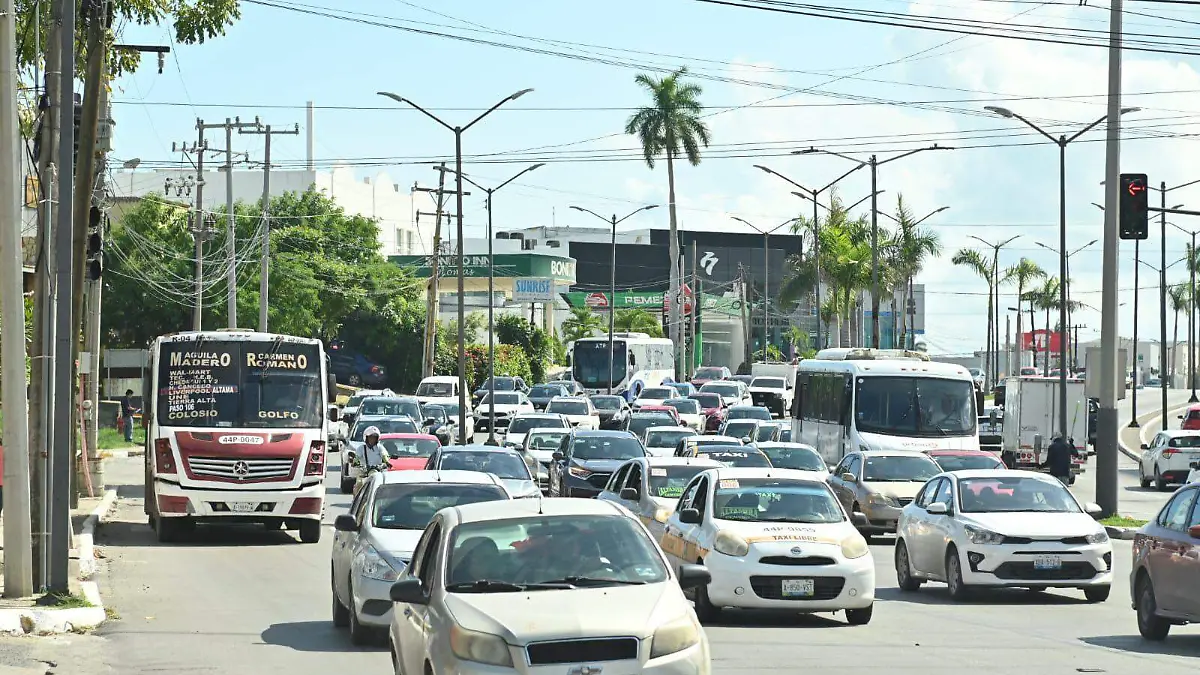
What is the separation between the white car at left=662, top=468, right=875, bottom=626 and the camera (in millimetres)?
16516

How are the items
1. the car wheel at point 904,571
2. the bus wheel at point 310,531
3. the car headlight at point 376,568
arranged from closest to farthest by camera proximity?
the car headlight at point 376,568, the car wheel at point 904,571, the bus wheel at point 310,531

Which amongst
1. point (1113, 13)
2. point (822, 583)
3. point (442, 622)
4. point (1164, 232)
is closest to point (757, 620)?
point (822, 583)

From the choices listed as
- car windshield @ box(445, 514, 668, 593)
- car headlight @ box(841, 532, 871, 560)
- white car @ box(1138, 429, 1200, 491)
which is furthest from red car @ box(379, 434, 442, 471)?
car windshield @ box(445, 514, 668, 593)

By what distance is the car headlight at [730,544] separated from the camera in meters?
16.7

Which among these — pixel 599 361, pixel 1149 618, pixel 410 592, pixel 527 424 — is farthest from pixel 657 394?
pixel 410 592

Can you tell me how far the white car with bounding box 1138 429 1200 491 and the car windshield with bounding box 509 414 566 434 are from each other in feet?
52.6

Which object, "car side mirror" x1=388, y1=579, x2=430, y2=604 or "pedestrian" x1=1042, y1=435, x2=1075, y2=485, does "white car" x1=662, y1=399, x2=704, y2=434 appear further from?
"car side mirror" x1=388, y1=579, x2=430, y2=604

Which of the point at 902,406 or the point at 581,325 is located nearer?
the point at 902,406

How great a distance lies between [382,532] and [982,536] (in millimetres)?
7221

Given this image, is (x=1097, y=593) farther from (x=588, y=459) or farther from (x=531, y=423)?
(x=531, y=423)

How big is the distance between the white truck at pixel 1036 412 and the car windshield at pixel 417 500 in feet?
128

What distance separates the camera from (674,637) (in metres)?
9.58

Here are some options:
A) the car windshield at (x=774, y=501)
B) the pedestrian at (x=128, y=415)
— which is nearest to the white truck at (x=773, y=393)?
the pedestrian at (x=128, y=415)

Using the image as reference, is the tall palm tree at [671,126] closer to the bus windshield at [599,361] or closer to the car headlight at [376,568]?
the bus windshield at [599,361]
